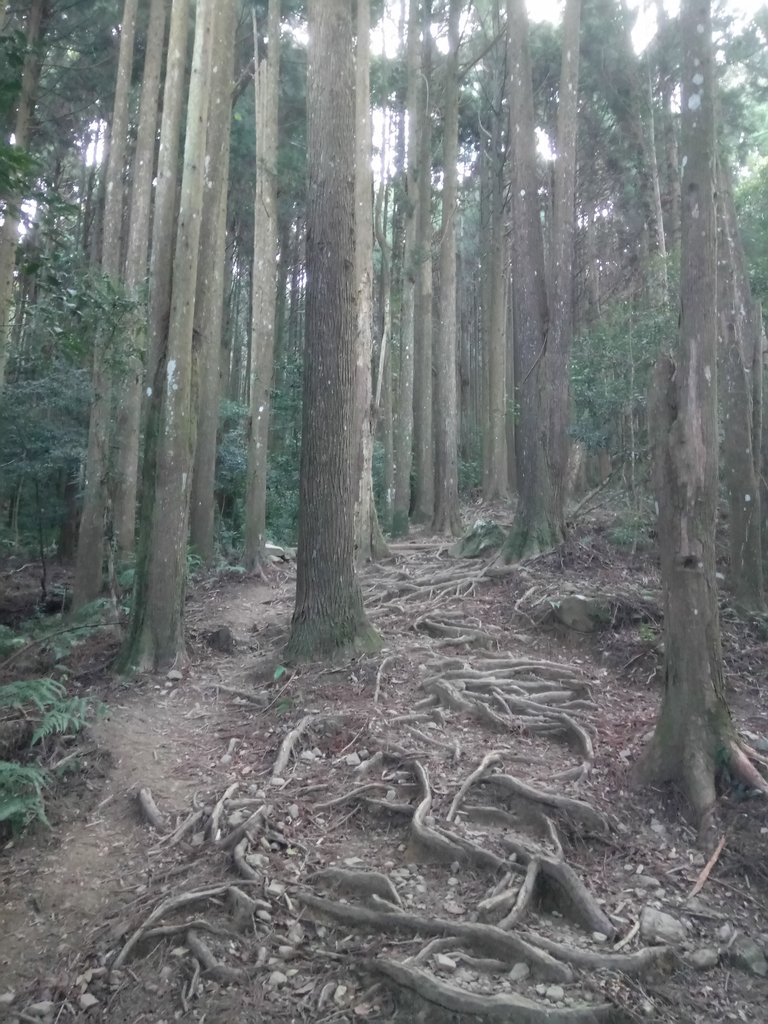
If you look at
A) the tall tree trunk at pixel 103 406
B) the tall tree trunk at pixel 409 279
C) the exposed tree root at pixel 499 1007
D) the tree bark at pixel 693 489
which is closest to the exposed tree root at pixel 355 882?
the exposed tree root at pixel 499 1007

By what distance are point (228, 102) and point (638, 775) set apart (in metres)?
9.16

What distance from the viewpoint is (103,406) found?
11.4 meters

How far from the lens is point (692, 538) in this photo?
5.41 meters

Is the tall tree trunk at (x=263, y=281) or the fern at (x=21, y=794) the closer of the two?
the fern at (x=21, y=794)

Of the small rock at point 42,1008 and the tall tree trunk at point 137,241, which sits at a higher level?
the tall tree trunk at point 137,241

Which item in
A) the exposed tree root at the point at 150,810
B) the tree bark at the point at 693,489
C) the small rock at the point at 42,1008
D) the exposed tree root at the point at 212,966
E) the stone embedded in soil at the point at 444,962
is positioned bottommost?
the small rock at the point at 42,1008

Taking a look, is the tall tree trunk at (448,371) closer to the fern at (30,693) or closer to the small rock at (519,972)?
the fern at (30,693)

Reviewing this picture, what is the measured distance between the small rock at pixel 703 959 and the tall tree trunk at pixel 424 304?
16254 millimetres

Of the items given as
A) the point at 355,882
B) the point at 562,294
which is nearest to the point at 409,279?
the point at 562,294

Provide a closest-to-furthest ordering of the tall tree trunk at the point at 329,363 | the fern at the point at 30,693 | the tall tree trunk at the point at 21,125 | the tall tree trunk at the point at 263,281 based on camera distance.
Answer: the fern at the point at 30,693 < the tall tree trunk at the point at 329,363 < the tall tree trunk at the point at 21,125 < the tall tree trunk at the point at 263,281

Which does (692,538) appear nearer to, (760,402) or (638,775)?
(638,775)

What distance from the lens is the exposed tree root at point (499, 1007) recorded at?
136 inches

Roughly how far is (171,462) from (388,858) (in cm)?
514

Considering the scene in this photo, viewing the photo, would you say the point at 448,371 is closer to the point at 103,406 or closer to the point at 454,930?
the point at 103,406
